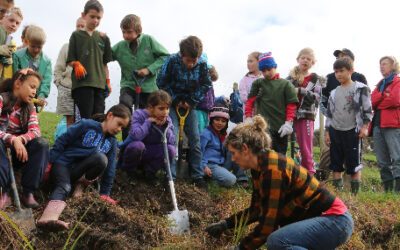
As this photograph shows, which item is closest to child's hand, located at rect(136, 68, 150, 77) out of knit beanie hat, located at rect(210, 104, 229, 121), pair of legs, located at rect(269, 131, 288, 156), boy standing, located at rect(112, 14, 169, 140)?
boy standing, located at rect(112, 14, 169, 140)

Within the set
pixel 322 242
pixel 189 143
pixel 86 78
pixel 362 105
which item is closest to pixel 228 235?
pixel 322 242

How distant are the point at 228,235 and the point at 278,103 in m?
2.45

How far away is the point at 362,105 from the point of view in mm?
5543

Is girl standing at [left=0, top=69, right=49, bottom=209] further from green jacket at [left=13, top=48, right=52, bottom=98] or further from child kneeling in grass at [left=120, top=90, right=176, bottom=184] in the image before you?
green jacket at [left=13, top=48, right=52, bottom=98]

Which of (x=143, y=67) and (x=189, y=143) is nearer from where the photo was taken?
(x=189, y=143)

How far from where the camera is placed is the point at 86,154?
381 centimetres

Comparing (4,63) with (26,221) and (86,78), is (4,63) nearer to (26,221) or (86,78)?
(86,78)

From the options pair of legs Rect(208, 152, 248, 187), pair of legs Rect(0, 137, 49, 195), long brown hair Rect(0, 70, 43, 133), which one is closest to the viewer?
pair of legs Rect(0, 137, 49, 195)

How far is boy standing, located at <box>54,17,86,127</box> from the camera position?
223 inches

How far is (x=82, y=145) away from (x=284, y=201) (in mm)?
2157

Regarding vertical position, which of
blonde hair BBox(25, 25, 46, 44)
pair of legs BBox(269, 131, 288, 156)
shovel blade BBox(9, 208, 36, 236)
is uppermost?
blonde hair BBox(25, 25, 46, 44)

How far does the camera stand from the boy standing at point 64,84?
5.67 m

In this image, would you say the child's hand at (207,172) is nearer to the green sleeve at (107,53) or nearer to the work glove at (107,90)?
the work glove at (107,90)

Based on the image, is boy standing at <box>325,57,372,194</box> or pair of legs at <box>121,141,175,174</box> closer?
pair of legs at <box>121,141,175,174</box>
